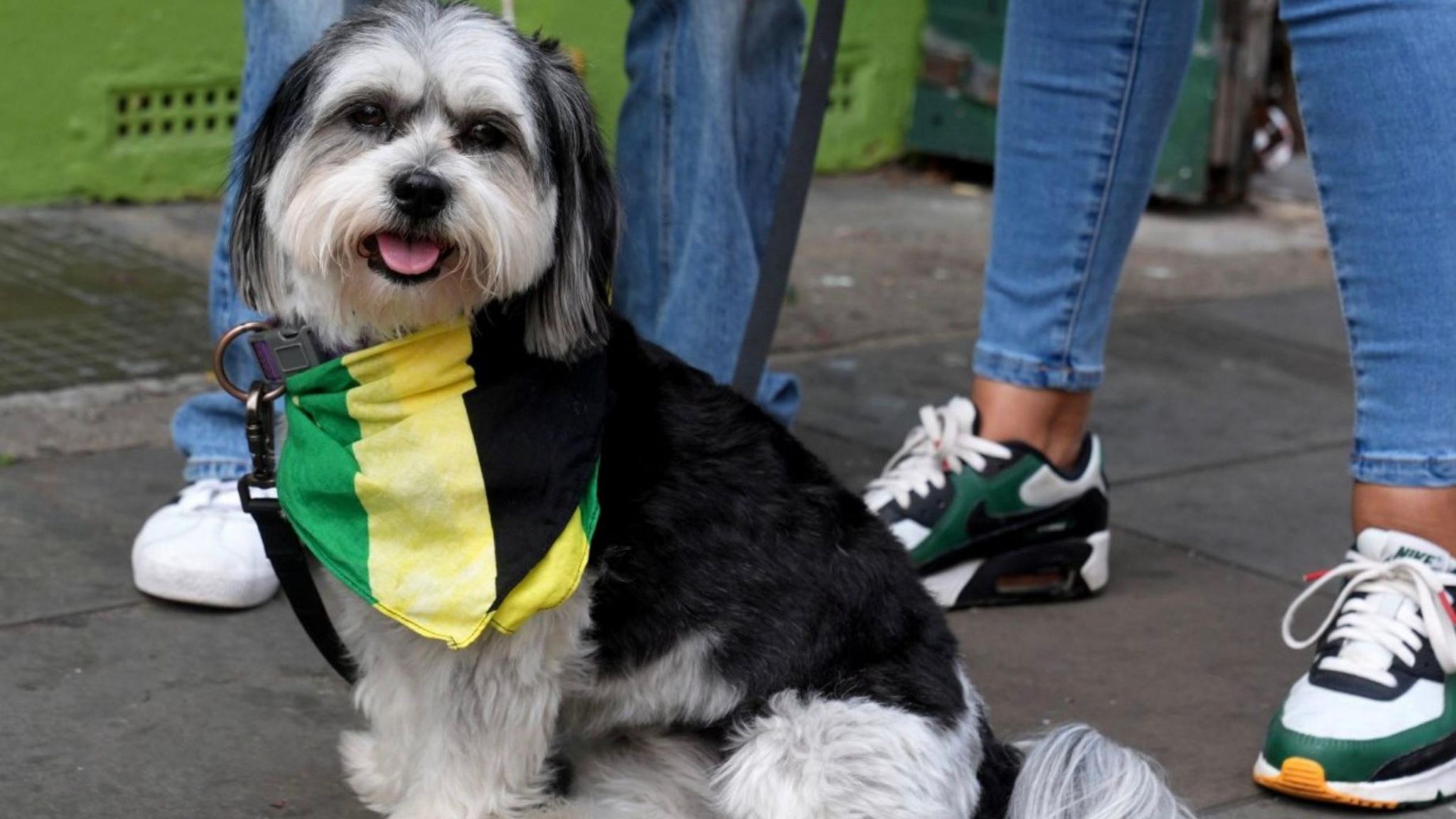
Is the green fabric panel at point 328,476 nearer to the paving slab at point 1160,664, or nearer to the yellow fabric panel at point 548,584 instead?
the yellow fabric panel at point 548,584

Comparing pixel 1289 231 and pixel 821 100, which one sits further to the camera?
pixel 1289 231

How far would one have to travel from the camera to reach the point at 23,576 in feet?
11.1

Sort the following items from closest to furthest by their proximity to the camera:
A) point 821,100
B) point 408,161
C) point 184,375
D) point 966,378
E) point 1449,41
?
1. point 408,161
2. point 1449,41
3. point 821,100
4. point 184,375
5. point 966,378

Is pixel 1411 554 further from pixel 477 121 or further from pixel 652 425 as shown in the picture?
pixel 477 121

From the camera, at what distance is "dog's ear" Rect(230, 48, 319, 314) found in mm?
2434

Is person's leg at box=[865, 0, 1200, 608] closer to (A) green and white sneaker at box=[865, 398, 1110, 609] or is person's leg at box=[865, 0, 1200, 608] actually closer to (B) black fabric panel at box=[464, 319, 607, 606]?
(A) green and white sneaker at box=[865, 398, 1110, 609]

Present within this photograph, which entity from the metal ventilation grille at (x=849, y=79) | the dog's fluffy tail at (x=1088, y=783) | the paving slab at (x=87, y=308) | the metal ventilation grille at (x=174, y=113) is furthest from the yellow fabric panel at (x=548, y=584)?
the metal ventilation grille at (x=849, y=79)

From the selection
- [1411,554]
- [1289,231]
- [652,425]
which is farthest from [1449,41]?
[1289,231]

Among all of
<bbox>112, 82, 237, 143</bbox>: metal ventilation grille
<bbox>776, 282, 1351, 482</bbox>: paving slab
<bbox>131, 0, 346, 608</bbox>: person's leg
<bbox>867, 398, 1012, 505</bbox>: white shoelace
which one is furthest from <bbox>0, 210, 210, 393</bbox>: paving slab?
<bbox>867, 398, 1012, 505</bbox>: white shoelace

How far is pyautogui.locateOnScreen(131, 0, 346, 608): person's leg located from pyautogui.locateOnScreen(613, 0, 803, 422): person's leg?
2.34 feet

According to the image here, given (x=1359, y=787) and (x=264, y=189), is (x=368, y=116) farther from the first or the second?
(x=1359, y=787)

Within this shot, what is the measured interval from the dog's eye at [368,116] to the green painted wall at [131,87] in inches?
126

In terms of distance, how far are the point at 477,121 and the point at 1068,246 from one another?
4.64 feet

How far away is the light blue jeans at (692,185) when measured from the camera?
139 inches
